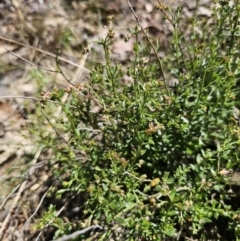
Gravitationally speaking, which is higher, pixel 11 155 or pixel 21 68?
pixel 21 68

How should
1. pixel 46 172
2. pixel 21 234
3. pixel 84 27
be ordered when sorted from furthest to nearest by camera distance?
1. pixel 84 27
2. pixel 46 172
3. pixel 21 234

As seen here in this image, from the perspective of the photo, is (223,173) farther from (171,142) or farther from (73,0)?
(73,0)

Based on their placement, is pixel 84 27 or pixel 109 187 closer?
pixel 109 187

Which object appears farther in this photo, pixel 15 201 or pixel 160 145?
pixel 15 201

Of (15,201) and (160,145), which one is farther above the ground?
(160,145)

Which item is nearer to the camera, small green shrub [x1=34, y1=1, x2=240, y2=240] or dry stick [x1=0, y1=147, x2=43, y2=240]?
small green shrub [x1=34, y1=1, x2=240, y2=240]

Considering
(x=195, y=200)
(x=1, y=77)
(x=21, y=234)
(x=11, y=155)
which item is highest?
(x=1, y=77)

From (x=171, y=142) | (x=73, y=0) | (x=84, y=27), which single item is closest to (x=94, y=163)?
(x=171, y=142)

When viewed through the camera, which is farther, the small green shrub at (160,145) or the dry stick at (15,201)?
the dry stick at (15,201)
